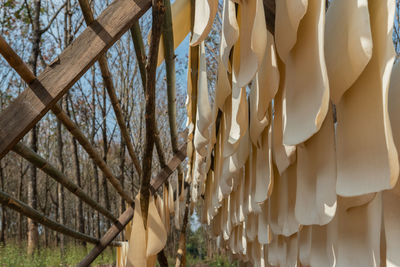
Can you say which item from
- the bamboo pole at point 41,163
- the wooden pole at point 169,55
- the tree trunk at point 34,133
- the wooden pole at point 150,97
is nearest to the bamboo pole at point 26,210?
the bamboo pole at point 41,163

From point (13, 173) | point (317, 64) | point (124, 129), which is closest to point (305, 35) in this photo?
point (317, 64)

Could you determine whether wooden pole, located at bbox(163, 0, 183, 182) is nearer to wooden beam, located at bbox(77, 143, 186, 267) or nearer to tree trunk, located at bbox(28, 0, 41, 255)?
wooden beam, located at bbox(77, 143, 186, 267)

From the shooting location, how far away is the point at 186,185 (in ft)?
10.7

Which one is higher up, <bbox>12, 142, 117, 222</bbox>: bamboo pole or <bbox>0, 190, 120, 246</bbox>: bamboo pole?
<bbox>12, 142, 117, 222</bbox>: bamboo pole

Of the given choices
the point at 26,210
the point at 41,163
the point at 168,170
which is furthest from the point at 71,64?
the point at 168,170

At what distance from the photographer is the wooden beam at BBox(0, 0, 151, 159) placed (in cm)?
67

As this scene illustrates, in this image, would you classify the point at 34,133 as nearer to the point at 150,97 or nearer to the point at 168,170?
the point at 168,170

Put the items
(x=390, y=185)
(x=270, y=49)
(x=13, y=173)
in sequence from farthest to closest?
(x=13, y=173) → (x=270, y=49) → (x=390, y=185)

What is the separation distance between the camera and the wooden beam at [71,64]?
666mm

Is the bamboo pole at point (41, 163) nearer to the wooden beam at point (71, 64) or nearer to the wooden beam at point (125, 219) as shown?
the wooden beam at point (71, 64)

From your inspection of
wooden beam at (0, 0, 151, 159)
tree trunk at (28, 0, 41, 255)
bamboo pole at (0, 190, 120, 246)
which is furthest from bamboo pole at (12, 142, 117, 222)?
tree trunk at (28, 0, 41, 255)

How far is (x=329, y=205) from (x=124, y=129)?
1.30 m

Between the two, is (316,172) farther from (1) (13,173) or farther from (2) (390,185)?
(1) (13,173)

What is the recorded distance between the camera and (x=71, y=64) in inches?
27.9
